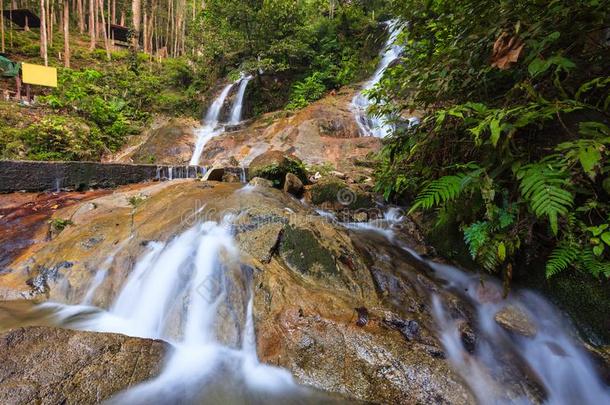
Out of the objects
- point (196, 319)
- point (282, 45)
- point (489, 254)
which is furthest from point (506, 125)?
point (282, 45)

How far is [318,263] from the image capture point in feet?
11.1

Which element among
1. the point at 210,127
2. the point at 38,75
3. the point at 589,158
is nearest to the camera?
the point at 589,158

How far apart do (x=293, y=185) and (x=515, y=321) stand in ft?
14.5

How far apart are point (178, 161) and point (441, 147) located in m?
9.68

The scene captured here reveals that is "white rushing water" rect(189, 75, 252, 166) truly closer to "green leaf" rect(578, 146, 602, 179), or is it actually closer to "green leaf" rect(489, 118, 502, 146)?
"green leaf" rect(489, 118, 502, 146)

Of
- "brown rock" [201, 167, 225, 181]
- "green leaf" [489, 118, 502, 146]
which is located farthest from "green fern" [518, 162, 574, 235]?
"brown rock" [201, 167, 225, 181]

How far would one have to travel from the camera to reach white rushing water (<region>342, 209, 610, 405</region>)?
2480 millimetres

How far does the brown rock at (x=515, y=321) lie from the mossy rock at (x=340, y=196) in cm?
305

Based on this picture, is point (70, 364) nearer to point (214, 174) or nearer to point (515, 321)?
point (515, 321)

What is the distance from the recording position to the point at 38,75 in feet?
39.4

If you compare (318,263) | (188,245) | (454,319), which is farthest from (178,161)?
(454,319)

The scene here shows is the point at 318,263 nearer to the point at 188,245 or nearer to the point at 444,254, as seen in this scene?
the point at 188,245

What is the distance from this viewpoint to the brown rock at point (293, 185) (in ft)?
21.0

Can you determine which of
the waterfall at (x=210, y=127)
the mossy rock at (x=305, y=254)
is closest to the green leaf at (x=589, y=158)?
the mossy rock at (x=305, y=254)
